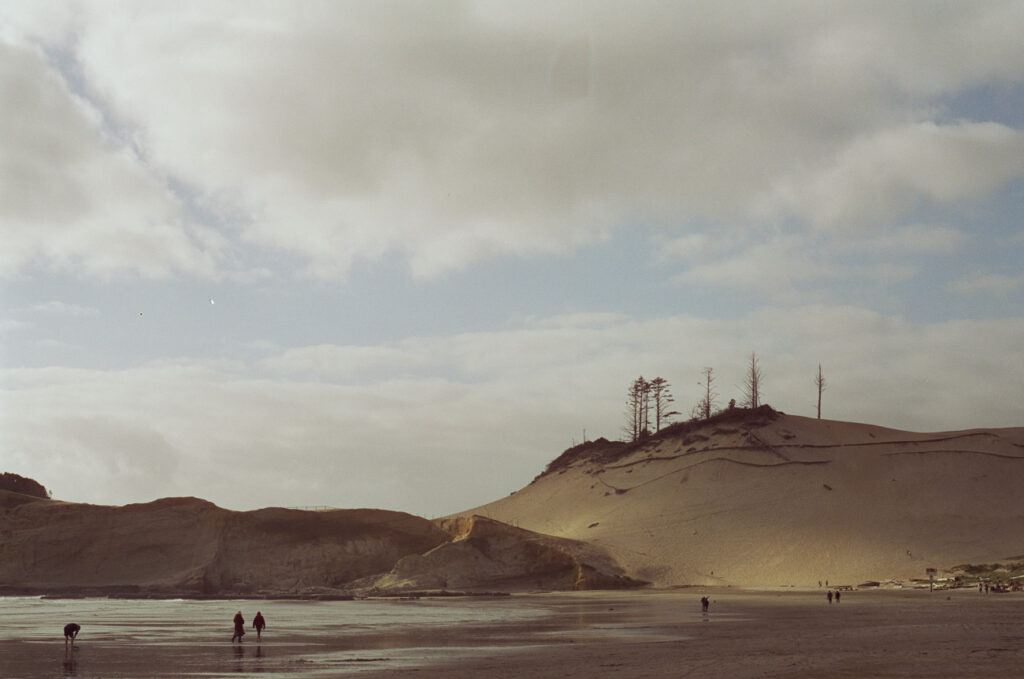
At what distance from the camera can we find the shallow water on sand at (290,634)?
2200 cm

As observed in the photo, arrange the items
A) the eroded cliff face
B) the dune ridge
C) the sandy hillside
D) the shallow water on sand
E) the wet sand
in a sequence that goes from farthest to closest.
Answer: the sandy hillside < the eroded cliff face < the dune ridge < the shallow water on sand < the wet sand

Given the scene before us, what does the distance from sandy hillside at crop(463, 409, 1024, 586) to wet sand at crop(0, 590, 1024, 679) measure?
25874 mm

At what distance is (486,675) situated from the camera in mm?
19719

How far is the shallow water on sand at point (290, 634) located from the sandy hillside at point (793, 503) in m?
21.0

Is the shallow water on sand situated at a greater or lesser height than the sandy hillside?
lesser

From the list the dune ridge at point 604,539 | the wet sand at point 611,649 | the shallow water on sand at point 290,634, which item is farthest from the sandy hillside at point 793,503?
the wet sand at point 611,649

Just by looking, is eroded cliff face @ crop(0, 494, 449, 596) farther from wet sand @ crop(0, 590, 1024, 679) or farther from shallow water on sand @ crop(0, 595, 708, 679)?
wet sand @ crop(0, 590, 1024, 679)

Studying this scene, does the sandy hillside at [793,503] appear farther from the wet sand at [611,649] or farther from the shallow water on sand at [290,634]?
the wet sand at [611,649]

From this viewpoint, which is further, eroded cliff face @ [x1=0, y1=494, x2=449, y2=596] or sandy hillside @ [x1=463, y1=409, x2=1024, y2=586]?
sandy hillside @ [x1=463, y1=409, x2=1024, y2=586]

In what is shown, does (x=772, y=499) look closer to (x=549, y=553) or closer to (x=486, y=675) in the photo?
(x=549, y=553)

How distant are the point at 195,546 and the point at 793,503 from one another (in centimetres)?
4392

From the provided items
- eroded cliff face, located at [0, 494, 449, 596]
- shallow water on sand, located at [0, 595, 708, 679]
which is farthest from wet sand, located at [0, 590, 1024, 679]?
eroded cliff face, located at [0, 494, 449, 596]

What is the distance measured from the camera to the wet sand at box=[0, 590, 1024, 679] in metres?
20.1

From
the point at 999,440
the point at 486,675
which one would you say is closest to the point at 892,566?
the point at 999,440
